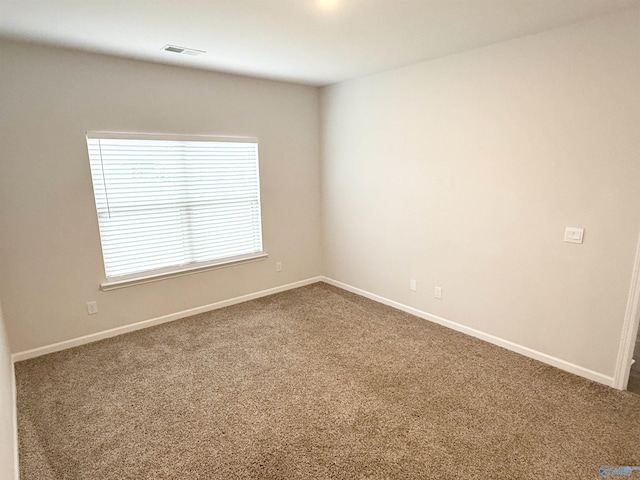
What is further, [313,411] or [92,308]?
[92,308]

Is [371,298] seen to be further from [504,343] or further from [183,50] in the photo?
[183,50]

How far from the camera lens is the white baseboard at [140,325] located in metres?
3.04

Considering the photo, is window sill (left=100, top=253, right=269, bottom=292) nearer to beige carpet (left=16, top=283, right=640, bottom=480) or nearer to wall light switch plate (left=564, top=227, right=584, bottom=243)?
beige carpet (left=16, top=283, right=640, bottom=480)

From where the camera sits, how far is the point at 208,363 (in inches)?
115

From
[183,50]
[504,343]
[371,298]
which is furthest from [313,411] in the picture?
[183,50]

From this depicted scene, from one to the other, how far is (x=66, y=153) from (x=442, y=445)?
3582 mm

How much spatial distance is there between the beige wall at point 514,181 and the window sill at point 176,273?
58.3 inches

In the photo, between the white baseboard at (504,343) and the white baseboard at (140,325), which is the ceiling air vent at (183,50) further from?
the white baseboard at (504,343)

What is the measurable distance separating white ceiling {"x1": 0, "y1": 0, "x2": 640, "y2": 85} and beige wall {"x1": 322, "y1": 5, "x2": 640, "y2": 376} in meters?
0.29

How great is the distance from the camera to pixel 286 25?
2.39 metres

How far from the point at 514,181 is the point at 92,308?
390 centimetres

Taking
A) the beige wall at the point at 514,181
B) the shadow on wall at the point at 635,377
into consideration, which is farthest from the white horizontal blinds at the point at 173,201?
the shadow on wall at the point at 635,377

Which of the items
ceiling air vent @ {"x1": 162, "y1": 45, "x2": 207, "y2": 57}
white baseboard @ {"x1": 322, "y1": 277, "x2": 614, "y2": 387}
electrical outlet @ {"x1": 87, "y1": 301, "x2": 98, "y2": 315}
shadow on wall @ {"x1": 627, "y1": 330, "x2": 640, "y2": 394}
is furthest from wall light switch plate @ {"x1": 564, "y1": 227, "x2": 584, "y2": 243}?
electrical outlet @ {"x1": 87, "y1": 301, "x2": 98, "y2": 315}

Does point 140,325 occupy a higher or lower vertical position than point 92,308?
lower
